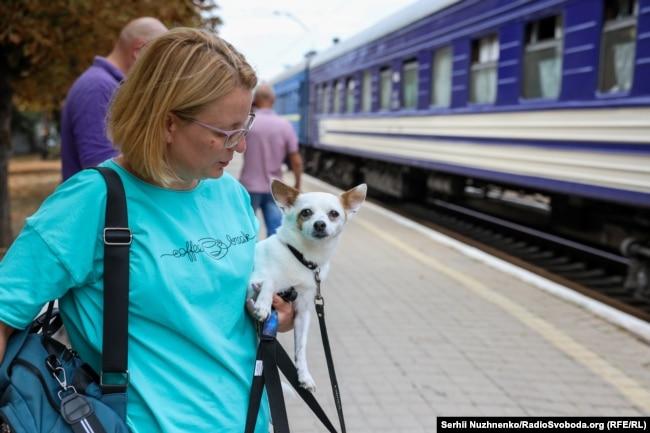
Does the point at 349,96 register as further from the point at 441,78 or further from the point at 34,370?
the point at 34,370

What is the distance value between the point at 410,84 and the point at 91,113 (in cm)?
960

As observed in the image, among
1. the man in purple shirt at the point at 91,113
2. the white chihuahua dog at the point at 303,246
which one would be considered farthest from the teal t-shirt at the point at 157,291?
the man in purple shirt at the point at 91,113

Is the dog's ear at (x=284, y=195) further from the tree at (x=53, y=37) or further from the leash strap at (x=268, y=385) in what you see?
the tree at (x=53, y=37)

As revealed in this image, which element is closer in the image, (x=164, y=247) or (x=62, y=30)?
(x=164, y=247)

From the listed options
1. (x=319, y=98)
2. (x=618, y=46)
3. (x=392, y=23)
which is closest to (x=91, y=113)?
(x=618, y=46)

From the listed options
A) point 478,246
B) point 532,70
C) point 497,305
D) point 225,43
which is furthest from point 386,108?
point 225,43

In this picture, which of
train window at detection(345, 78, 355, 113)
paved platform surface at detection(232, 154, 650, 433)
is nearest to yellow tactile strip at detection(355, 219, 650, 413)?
paved platform surface at detection(232, 154, 650, 433)

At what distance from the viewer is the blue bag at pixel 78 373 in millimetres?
1342

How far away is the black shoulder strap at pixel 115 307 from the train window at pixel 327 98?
17.4 meters

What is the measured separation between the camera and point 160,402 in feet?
4.98

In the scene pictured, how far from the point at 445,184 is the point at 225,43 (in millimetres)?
10470

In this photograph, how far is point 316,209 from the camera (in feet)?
7.43

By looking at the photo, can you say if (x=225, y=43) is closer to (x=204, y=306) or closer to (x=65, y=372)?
(x=204, y=306)

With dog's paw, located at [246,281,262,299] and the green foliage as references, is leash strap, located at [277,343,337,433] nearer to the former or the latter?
dog's paw, located at [246,281,262,299]
